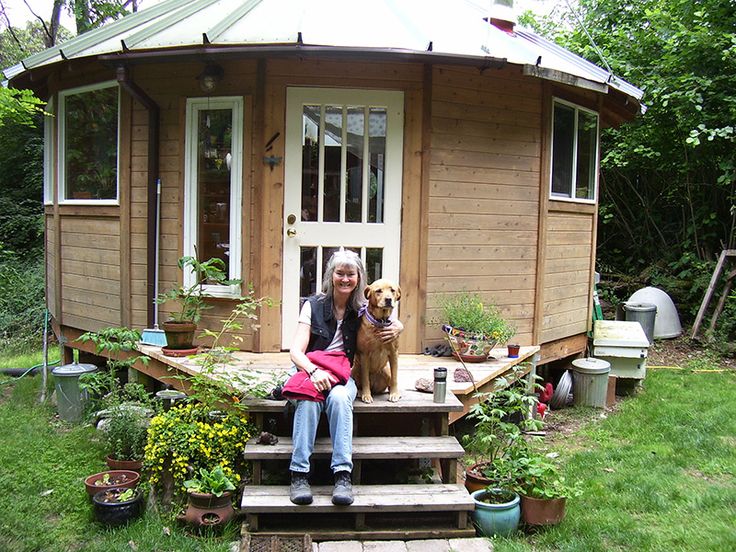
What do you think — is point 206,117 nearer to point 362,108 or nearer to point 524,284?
point 362,108

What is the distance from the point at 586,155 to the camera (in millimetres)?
6535

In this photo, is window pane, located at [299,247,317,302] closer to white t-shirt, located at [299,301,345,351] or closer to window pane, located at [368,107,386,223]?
window pane, located at [368,107,386,223]

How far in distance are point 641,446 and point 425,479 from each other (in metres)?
2.02

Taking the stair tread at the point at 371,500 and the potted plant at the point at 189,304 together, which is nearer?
the stair tread at the point at 371,500

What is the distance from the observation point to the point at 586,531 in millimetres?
3326

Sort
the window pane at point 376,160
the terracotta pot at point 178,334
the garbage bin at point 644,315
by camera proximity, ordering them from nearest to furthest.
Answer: the terracotta pot at point 178,334 → the window pane at point 376,160 → the garbage bin at point 644,315

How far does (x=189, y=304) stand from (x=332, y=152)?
1664 mm

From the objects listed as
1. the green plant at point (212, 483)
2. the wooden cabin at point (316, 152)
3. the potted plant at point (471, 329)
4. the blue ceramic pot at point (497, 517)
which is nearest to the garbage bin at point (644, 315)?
the wooden cabin at point (316, 152)

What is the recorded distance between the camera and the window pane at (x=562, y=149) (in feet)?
19.7

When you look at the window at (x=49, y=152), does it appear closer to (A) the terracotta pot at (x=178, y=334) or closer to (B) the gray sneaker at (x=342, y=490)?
(A) the terracotta pot at (x=178, y=334)

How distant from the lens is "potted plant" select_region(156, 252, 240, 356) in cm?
474

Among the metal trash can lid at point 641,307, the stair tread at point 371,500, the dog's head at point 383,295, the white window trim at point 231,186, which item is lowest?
the stair tread at point 371,500

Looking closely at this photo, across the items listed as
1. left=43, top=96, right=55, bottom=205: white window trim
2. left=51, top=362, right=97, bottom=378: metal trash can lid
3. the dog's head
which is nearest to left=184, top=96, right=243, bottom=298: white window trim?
left=51, top=362, right=97, bottom=378: metal trash can lid

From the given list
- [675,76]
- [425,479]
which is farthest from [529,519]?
[675,76]
